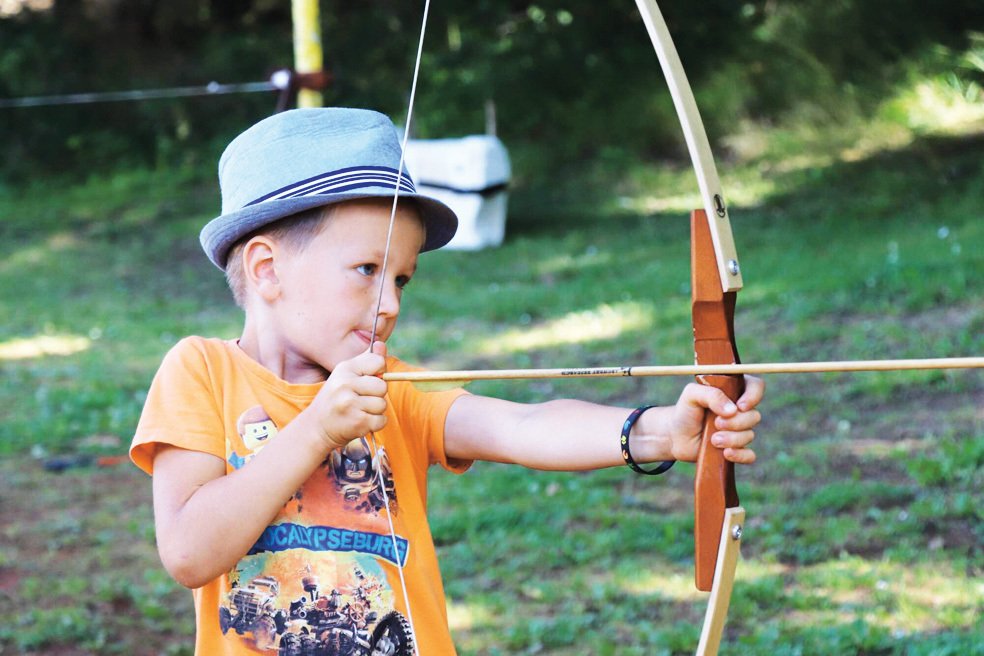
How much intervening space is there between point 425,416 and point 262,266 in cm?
35

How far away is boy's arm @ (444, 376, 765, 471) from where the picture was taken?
1700 mm

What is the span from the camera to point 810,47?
10016 millimetres

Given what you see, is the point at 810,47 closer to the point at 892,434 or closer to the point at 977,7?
the point at 977,7

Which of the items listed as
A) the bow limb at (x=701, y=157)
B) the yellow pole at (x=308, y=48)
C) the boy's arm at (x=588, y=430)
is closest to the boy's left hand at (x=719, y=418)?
the boy's arm at (x=588, y=430)

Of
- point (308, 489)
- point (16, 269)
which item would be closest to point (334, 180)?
point (308, 489)

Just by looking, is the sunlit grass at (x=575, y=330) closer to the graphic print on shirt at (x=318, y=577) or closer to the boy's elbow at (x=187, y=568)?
the graphic print on shirt at (x=318, y=577)

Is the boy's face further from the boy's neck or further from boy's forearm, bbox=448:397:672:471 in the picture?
boy's forearm, bbox=448:397:672:471

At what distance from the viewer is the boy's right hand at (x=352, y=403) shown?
1.63 m

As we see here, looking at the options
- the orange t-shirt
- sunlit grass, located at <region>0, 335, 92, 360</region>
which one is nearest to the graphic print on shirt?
the orange t-shirt

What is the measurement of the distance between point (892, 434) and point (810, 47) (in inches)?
252

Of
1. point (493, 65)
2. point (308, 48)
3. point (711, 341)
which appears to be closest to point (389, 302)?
point (711, 341)

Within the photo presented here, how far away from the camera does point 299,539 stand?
1.77 m

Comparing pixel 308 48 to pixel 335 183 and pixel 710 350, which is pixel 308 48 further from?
pixel 710 350

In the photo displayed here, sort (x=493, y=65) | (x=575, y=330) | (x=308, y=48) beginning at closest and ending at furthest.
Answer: (x=308, y=48), (x=575, y=330), (x=493, y=65)
